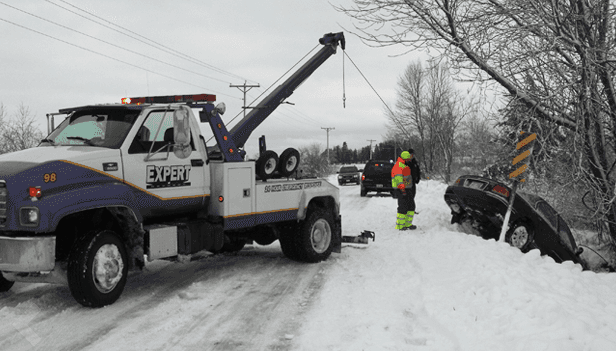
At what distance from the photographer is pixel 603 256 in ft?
32.1

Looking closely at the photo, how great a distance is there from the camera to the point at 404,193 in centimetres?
1130

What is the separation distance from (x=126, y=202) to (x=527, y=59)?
5.85m

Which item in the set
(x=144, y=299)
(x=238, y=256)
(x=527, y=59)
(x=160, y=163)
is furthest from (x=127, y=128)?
(x=527, y=59)

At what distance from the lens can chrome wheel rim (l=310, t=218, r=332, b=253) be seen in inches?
319

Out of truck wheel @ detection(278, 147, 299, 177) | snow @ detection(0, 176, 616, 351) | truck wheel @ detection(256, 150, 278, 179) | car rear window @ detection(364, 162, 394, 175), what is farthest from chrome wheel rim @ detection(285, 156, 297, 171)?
car rear window @ detection(364, 162, 394, 175)

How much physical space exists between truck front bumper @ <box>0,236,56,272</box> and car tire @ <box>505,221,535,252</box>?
7914 mm

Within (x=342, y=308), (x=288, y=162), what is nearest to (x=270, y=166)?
(x=288, y=162)

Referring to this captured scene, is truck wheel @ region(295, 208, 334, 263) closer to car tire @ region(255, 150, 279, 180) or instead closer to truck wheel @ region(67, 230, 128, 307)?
car tire @ region(255, 150, 279, 180)

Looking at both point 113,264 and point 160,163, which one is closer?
point 113,264

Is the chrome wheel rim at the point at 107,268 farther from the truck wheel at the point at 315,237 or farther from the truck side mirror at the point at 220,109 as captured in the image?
the truck wheel at the point at 315,237

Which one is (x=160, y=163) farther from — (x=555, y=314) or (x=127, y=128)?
(x=555, y=314)

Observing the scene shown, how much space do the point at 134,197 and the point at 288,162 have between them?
282 cm

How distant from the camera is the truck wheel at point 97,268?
501 cm

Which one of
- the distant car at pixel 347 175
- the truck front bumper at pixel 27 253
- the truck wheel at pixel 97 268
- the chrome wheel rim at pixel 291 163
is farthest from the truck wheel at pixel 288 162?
A: the distant car at pixel 347 175
